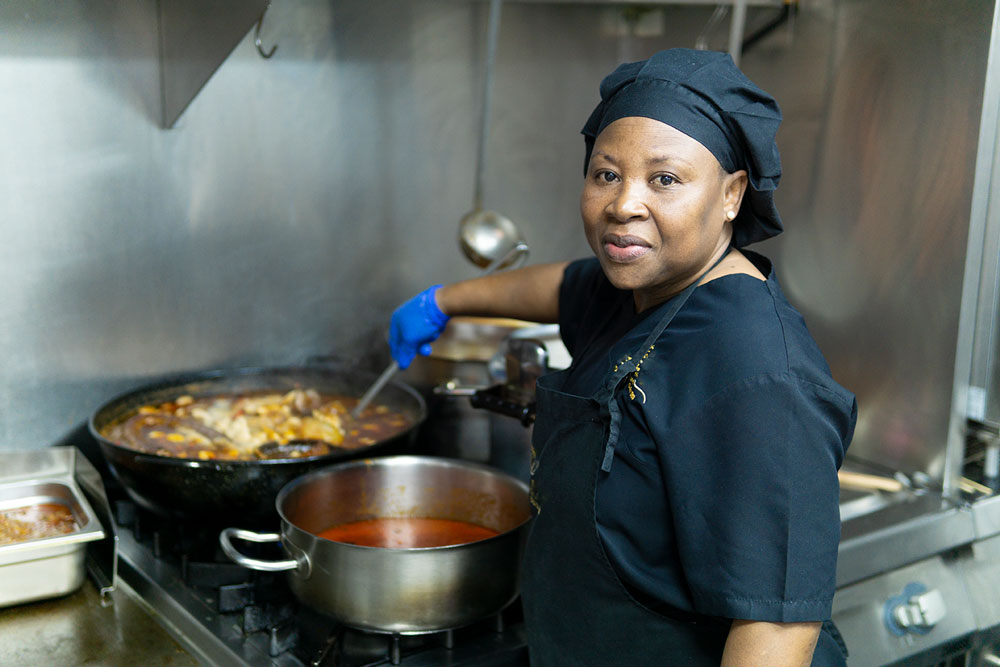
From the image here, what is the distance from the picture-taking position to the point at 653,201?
0.85 metres

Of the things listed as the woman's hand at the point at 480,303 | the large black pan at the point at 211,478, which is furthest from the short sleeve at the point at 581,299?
the large black pan at the point at 211,478

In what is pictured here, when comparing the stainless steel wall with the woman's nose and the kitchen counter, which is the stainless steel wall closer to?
the kitchen counter

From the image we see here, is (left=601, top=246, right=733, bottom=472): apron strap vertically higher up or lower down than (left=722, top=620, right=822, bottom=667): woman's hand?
higher up

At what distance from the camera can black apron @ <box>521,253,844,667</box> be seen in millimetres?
893

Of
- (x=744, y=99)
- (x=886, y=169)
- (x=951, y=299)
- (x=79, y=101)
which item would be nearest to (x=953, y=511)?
(x=951, y=299)

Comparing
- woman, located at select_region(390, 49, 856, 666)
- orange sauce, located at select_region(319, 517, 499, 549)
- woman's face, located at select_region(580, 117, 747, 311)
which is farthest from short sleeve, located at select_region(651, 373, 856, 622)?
orange sauce, located at select_region(319, 517, 499, 549)

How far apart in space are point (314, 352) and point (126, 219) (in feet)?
1.58

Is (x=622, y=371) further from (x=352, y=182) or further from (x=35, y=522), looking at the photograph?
(x=352, y=182)

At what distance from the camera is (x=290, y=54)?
1.77 meters

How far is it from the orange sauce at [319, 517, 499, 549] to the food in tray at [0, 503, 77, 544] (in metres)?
0.40

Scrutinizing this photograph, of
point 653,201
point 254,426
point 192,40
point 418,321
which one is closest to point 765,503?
point 653,201

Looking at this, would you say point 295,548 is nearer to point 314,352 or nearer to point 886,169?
point 314,352

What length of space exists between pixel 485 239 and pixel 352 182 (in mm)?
336

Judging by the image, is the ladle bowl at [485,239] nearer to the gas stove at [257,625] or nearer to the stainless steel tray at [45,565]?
the gas stove at [257,625]
